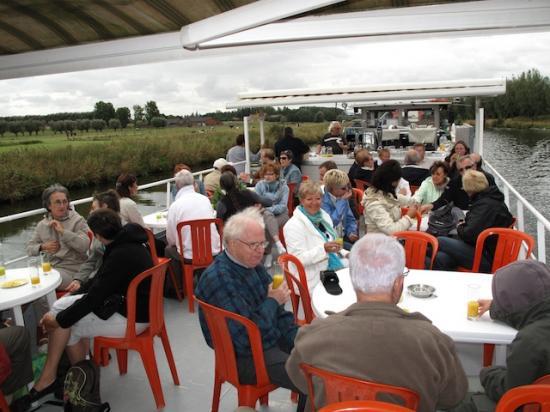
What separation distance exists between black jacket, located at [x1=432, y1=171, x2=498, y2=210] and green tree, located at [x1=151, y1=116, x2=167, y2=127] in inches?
1826

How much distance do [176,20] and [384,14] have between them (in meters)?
0.79

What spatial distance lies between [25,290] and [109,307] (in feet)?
1.92

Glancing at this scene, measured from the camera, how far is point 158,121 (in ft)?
158

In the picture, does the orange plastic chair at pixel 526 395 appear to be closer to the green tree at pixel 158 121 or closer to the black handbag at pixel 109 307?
the black handbag at pixel 109 307

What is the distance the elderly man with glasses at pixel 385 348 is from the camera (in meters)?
1.33

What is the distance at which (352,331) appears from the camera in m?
1.37

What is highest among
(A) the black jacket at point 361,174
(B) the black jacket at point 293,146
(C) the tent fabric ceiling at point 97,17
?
(C) the tent fabric ceiling at point 97,17

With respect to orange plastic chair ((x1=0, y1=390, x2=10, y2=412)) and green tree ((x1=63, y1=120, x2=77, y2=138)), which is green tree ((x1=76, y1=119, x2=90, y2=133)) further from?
orange plastic chair ((x1=0, y1=390, x2=10, y2=412))

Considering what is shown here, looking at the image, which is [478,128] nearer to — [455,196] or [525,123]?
[455,196]

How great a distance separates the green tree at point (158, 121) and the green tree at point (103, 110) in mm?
5929

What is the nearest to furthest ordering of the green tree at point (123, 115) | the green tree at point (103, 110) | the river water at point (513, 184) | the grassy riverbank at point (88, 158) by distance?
the river water at point (513, 184) < the grassy riverbank at point (88, 158) < the green tree at point (103, 110) < the green tree at point (123, 115)

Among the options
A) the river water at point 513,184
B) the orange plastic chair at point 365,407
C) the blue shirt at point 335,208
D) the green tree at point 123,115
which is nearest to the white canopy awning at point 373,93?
the blue shirt at point 335,208

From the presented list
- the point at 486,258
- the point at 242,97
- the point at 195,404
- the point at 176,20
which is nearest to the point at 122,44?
the point at 176,20

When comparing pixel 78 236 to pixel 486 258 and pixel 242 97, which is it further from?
pixel 242 97
